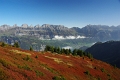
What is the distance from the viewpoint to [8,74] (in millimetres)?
21172

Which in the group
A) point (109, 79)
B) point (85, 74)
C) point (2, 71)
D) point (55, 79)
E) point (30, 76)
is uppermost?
point (2, 71)

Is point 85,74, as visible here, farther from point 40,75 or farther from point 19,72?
point 19,72

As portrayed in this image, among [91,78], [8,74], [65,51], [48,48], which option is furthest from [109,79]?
[48,48]

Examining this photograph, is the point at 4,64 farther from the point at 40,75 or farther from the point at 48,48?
the point at 48,48

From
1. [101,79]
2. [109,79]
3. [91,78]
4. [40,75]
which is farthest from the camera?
[109,79]

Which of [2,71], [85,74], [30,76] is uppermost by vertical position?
[2,71]

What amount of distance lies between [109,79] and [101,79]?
531 centimetres

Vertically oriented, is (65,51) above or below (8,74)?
below

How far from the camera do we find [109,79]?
53125 mm

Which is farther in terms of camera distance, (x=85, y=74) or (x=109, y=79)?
(x=109, y=79)

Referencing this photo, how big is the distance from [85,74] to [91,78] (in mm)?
2180

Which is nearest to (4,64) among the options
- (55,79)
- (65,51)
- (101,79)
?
(55,79)

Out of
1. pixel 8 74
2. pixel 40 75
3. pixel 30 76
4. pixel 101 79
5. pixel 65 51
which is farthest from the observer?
pixel 65 51

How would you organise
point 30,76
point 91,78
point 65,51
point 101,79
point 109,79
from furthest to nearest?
point 65,51
point 109,79
point 101,79
point 91,78
point 30,76
